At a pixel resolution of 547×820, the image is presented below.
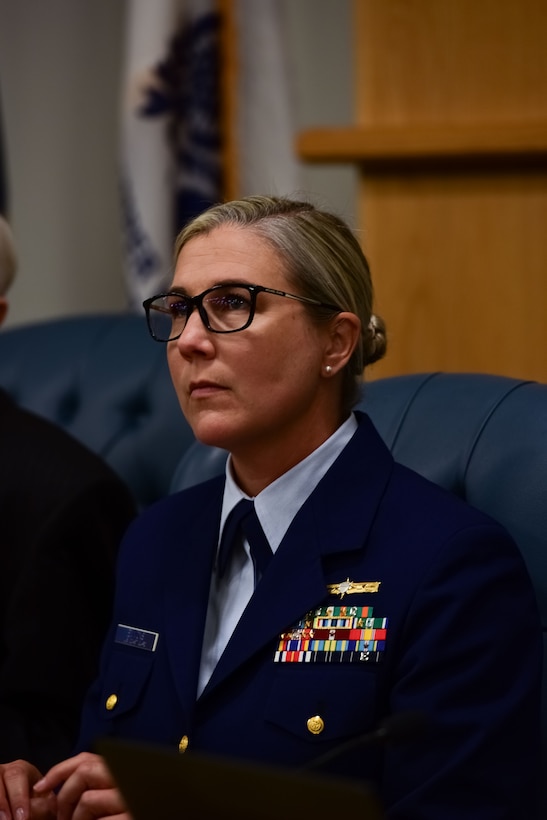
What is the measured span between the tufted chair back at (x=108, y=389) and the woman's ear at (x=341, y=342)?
96 centimetres

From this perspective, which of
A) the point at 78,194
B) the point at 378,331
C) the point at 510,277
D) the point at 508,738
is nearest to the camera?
the point at 508,738

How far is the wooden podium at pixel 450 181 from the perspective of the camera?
8.55 feet

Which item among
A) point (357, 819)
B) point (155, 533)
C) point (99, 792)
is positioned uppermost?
point (357, 819)

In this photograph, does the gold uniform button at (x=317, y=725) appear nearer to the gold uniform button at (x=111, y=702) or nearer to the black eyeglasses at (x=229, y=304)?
the gold uniform button at (x=111, y=702)

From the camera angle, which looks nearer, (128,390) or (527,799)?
(527,799)

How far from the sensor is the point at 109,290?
3.89 m

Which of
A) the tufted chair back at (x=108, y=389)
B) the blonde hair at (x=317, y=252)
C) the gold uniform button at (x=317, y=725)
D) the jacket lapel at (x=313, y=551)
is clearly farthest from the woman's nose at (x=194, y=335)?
the tufted chair back at (x=108, y=389)

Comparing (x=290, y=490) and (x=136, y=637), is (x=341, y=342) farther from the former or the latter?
(x=136, y=637)

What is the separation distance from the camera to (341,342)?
162cm

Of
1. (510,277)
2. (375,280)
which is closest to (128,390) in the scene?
(375,280)

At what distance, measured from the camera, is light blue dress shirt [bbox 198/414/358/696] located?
61.9 inches

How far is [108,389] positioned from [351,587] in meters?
1.31

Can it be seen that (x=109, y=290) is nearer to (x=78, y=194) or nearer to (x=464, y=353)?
(x=78, y=194)

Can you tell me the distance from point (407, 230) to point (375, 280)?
0.12m
